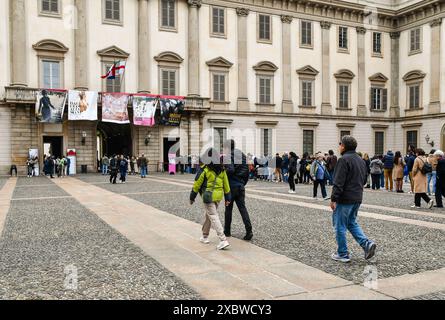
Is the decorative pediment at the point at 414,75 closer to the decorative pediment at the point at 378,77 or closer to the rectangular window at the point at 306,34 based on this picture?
the decorative pediment at the point at 378,77

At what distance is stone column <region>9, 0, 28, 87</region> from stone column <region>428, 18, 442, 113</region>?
1262 inches

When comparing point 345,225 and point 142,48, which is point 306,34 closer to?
point 142,48

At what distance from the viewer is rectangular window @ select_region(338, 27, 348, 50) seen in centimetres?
3891

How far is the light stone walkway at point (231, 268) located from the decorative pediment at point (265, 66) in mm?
27624

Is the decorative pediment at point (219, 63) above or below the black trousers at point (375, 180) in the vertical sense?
above

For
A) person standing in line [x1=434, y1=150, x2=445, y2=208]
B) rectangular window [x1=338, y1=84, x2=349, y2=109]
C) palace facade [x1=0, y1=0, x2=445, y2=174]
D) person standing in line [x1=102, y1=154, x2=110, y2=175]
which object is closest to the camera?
person standing in line [x1=434, y1=150, x2=445, y2=208]

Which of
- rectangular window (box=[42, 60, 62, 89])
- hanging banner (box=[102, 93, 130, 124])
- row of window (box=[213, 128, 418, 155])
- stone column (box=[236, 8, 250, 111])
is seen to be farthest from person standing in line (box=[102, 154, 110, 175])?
stone column (box=[236, 8, 250, 111])

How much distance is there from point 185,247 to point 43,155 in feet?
82.7

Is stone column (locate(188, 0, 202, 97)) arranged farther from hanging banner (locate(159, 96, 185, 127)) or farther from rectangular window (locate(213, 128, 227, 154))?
rectangular window (locate(213, 128, 227, 154))

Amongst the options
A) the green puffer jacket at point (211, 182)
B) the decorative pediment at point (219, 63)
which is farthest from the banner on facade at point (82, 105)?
the green puffer jacket at point (211, 182)

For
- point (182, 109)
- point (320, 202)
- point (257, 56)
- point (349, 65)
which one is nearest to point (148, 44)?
point (182, 109)

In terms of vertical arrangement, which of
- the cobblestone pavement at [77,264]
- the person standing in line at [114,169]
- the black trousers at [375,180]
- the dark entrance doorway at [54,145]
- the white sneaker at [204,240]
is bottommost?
the cobblestone pavement at [77,264]

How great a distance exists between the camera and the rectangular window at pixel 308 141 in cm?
3781

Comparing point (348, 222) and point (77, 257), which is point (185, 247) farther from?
point (348, 222)
